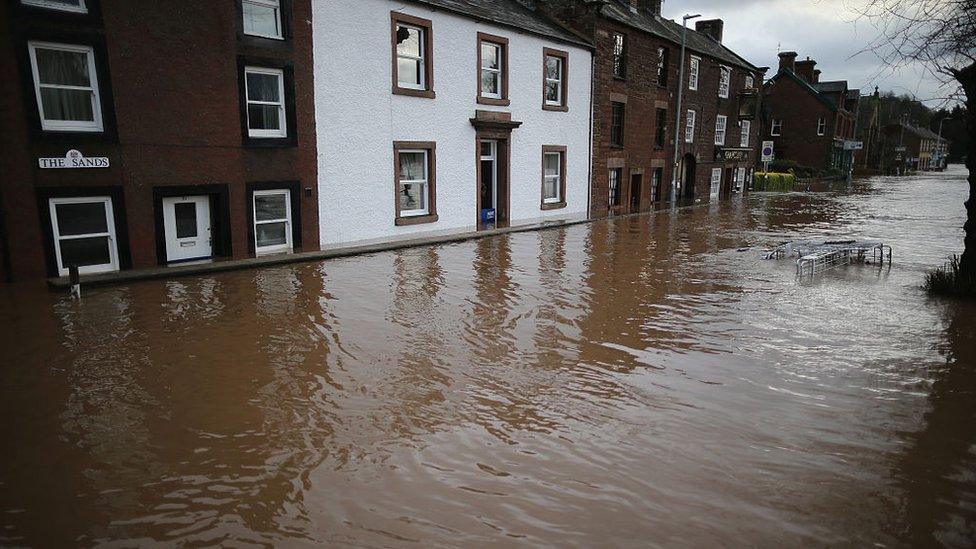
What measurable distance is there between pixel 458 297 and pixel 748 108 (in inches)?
1283

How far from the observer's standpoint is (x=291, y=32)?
14.3m

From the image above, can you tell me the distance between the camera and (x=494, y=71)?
65.2ft

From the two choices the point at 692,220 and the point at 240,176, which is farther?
the point at 692,220

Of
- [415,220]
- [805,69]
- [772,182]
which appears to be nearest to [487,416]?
[415,220]

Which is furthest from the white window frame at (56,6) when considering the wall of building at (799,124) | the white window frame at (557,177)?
the wall of building at (799,124)

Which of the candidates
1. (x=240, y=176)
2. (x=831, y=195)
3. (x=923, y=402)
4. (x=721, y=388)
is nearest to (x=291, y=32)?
(x=240, y=176)

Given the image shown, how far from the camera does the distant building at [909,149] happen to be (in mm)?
84875

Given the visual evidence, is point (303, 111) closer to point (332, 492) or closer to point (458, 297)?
point (458, 297)

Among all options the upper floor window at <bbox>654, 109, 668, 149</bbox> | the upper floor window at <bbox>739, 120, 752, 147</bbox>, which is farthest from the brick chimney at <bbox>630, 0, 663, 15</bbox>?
→ the upper floor window at <bbox>739, 120, 752, 147</bbox>

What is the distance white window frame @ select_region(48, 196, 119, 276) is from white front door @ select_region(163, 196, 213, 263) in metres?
1.01

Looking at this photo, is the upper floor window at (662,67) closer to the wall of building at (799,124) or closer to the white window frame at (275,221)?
the white window frame at (275,221)

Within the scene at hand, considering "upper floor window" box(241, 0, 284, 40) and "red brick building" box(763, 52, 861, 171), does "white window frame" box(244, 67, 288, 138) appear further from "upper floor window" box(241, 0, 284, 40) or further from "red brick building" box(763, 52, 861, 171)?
"red brick building" box(763, 52, 861, 171)

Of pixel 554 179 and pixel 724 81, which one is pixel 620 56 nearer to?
pixel 554 179

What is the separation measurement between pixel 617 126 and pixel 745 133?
54.3 ft
